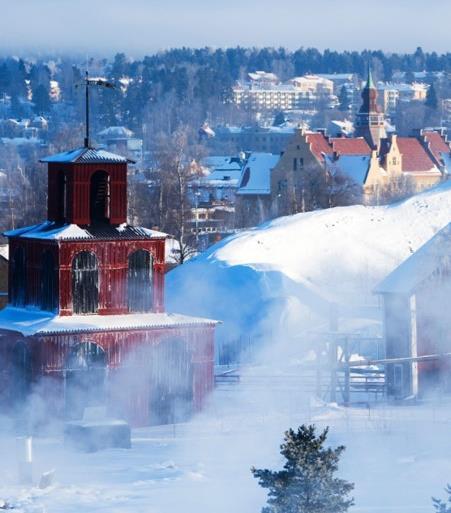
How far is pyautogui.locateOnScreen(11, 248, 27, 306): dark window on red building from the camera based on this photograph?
1248 inches

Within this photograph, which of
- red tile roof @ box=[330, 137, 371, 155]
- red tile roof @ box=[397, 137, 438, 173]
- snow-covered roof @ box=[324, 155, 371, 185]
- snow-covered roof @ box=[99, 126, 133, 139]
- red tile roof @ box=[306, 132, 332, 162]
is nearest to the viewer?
snow-covered roof @ box=[324, 155, 371, 185]

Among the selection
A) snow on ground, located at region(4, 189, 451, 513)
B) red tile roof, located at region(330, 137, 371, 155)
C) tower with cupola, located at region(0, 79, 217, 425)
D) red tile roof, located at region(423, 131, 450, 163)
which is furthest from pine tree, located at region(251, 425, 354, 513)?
red tile roof, located at region(423, 131, 450, 163)

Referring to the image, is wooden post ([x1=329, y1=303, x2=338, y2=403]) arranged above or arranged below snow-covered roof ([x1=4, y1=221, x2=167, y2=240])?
below

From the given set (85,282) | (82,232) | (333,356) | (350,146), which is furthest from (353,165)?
(85,282)

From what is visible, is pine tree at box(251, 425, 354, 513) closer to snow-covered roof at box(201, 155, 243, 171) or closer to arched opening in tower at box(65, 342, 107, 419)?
arched opening in tower at box(65, 342, 107, 419)

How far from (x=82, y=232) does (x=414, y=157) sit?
77.6 meters

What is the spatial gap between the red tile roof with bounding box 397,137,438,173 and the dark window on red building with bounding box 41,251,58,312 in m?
73.4

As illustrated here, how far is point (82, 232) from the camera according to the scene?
3091 centimetres

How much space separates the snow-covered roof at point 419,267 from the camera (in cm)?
3481

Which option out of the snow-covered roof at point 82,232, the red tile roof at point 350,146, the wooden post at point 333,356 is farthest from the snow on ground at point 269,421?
the red tile roof at point 350,146

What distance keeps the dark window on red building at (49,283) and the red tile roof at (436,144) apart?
79.4 m

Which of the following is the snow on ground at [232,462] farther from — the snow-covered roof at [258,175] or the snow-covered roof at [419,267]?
the snow-covered roof at [258,175]

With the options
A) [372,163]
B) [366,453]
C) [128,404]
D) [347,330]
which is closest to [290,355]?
[347,330]

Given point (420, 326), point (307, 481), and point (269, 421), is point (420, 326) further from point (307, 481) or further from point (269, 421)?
point (307, 481)
